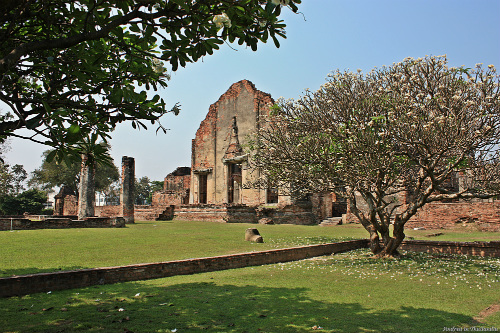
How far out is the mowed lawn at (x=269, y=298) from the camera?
13.5ft

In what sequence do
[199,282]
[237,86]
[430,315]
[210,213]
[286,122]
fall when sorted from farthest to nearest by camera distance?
[237,86] < [210,213] < [286,122] < [199,282] < [430,315]

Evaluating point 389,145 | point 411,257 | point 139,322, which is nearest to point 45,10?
point 139,322

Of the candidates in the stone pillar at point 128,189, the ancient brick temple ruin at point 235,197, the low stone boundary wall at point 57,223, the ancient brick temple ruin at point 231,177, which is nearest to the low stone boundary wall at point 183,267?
the ancient brick temple ruin at point 235,197

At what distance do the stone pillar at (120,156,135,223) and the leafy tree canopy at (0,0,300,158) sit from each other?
17377 mm

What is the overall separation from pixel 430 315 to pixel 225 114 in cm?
2466

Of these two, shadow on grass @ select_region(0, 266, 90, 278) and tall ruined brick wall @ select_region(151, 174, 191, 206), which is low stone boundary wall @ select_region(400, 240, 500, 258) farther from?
tall ruined brick wall @ select_region(151, 174, 191, 206)

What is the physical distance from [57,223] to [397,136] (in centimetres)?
1348

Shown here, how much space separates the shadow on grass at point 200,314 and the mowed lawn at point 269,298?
11 millimetres

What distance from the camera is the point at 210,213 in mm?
23609

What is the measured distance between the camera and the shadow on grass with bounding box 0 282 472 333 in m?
4.02

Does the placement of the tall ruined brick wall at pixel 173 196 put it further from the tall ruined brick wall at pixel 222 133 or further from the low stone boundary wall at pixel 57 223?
the low stone boundary wall at pixel 57 223

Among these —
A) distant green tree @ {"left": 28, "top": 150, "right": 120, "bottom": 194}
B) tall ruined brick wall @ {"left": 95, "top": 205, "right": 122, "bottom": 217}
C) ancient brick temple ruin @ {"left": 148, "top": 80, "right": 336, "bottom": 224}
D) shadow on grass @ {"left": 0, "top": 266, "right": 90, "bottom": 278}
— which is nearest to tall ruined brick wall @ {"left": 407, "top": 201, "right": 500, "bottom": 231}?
ancient brick temple ruin @ {"left": 148, "top": 80, "right": 336, "bottom": 224}

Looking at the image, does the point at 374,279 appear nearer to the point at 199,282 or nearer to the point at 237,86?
the point at 199,282

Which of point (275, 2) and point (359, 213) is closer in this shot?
point (275, 2)
